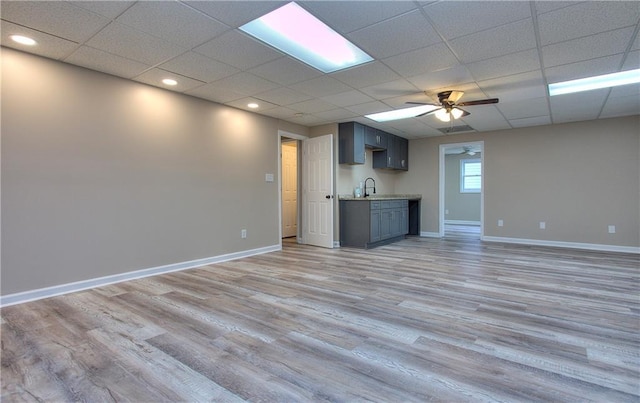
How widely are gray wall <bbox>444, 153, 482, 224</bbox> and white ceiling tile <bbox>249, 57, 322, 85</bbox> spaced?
793 cm

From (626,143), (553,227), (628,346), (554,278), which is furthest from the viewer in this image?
(553,227)

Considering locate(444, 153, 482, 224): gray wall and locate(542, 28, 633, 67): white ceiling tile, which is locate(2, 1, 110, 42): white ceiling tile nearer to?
locate(542, 28, 633, 67): white ceiling tile

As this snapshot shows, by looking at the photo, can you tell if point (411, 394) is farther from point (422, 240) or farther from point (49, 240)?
point (422, 240)

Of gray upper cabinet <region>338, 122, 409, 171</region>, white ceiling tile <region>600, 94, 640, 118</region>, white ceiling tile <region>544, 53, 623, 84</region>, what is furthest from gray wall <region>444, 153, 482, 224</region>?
white ceiling tile <region>544, 53, 623, 84</region>

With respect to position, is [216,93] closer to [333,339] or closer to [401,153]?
[333,339]

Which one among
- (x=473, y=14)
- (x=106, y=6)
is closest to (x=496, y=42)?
(x=473, y=14)

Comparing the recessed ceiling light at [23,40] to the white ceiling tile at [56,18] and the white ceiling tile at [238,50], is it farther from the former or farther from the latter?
the white ceiling tile at [238,50]

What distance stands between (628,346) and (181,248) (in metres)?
4.35

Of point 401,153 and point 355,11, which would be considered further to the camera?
point 401,153

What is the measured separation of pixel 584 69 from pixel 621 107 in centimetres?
227

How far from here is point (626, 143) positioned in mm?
5285

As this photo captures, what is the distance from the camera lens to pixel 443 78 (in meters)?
3.57

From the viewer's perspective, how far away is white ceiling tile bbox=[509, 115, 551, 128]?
5422mm

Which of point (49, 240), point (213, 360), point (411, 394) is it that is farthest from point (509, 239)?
point (49, 240)
